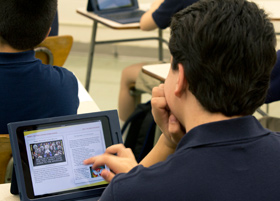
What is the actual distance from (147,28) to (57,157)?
81.2 inches

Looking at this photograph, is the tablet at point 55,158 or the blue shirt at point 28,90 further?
the blue shirt at point 28,90

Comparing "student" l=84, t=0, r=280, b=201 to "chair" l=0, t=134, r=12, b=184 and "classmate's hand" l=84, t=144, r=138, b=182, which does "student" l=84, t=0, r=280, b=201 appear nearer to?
"classmate's hand" l=84, t=144, r=138, b=182

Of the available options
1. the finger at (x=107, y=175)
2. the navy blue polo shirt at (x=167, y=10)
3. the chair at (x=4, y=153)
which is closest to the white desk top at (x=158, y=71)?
the navy blue polo shirt at (x=167, y=10)

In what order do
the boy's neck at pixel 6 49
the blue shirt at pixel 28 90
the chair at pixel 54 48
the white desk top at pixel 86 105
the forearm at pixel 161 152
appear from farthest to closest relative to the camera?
1. the chair at pixel 54 48
2. the white desk top at pixel 86 105
3. the boy's neck at pixel 6 49
4. the blue shirt at pixel 28 90
5. the forearm at pixel 161 152

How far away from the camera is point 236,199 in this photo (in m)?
0.73

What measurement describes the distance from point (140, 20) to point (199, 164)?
2499 millimetres

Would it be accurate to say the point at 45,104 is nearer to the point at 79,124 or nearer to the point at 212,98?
the point at 79,124

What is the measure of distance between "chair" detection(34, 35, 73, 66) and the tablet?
3.65 ft

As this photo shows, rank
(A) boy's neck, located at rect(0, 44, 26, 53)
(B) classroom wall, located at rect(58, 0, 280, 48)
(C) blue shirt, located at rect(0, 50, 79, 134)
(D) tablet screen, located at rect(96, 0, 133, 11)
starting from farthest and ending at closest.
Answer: (B) classroom wall, located at rect(58, 0, 280, 48) < (D) tablet screen, located at rect(96, 0, 133, 11) < (A) boy's neck, located at rect(0, 44, 26, 53) < (C) blue shirt, located at rect(0, 50, 79, 134)

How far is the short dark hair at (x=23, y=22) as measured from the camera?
1.57 m

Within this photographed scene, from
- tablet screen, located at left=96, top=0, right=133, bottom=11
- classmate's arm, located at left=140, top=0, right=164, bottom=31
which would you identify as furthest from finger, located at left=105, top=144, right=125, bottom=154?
tablet screen, located at left=96, top=0, right=133, bottom=11

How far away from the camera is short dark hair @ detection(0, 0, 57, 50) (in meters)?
1.57

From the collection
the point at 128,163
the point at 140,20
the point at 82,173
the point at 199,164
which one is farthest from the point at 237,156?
the point at 140,20

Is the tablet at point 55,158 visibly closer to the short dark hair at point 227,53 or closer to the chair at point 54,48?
the short dark hair at point 227,53
